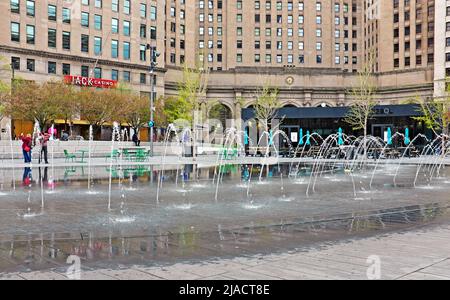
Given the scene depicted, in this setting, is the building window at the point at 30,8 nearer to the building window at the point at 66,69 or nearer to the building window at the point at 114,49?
the building window at the point at 66,69

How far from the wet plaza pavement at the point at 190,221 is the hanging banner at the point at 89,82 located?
50.7 meters

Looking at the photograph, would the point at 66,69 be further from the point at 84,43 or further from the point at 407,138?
the point at 407,138

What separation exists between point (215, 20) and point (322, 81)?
35.8 metres

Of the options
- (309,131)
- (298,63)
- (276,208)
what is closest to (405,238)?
(276,208)

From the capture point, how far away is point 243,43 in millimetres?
103688

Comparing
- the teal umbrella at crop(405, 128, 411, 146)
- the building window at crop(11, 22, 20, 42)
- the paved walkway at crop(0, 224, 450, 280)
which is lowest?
the paved walkway at crop(0, 224, 450, 280)

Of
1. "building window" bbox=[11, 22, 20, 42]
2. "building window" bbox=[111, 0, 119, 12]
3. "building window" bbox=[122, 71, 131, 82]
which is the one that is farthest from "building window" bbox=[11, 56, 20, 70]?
"building window" bbox=[111, 0, 119, 12]

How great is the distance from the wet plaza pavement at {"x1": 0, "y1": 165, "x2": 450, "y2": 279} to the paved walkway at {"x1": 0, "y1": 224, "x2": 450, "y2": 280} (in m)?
0.11

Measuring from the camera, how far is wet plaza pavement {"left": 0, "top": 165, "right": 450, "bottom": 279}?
696 cm

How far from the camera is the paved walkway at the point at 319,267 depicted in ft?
19.0

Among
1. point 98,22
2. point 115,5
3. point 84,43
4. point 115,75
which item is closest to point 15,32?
point 84,43

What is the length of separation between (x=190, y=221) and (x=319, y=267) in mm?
4306

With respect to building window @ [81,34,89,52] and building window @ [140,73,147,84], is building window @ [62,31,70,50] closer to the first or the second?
building window @ [81,34,89,52]

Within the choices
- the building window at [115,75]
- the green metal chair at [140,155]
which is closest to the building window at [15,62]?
the building window at [115,75]
